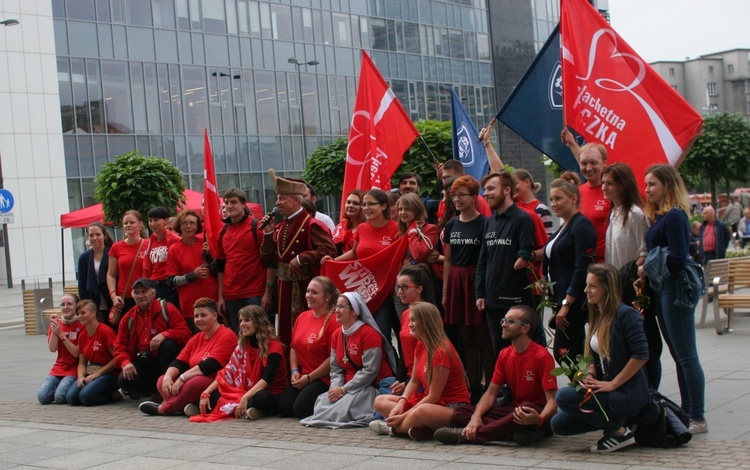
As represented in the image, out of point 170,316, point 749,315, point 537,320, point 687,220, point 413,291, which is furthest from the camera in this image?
point 749,315

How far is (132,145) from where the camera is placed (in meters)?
39.2

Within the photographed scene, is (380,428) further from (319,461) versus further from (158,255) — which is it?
(158,255)

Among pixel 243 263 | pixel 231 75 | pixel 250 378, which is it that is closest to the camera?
pixel 250 378

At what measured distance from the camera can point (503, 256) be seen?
754 cm

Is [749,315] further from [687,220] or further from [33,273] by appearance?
[33,273]

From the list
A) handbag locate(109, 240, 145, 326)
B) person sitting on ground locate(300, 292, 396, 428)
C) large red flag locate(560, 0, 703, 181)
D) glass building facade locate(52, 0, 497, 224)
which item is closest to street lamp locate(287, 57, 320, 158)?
glass building facade locate(52, 0, 497, 224)

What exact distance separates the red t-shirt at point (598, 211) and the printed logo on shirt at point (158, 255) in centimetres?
499

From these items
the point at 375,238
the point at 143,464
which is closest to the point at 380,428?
the point at 143,464

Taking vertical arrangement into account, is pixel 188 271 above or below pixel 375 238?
below

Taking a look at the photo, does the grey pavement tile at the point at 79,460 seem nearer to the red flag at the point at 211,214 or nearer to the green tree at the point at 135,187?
the red flag at the point at 211,214

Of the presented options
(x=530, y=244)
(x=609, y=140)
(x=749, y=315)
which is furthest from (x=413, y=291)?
(x=749, y=315)

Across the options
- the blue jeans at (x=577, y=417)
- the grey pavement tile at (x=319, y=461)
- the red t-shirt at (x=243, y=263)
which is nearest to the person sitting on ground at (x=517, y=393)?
the blue jeans at (x=577, y=417)

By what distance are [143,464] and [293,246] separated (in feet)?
9.83

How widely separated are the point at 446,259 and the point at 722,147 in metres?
28.4
